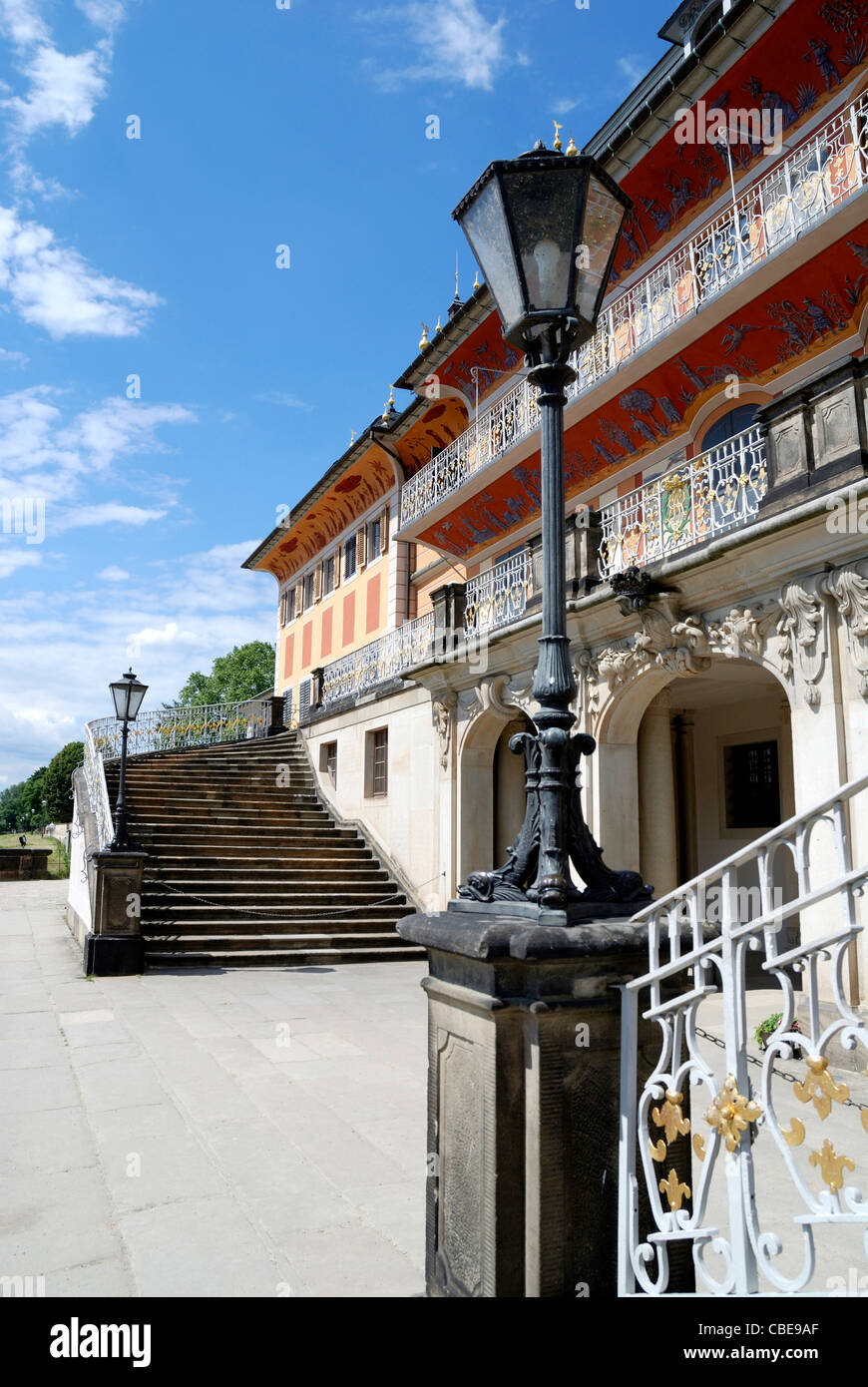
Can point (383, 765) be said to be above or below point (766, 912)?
above

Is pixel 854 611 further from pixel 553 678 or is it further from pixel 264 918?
pixel 264 918

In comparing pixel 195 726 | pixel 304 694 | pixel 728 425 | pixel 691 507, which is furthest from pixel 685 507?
pixel 195 726

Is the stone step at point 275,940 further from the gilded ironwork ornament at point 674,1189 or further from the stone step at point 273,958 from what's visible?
the gilded ironwork ornament at point 674,1189

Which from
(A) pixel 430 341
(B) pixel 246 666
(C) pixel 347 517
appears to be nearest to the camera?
(A) pixel 430 341

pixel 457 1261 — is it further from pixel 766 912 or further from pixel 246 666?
pixel 246 666

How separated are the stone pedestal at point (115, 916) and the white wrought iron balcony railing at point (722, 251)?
27.1 ft

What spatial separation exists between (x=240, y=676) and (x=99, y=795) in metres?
46.4

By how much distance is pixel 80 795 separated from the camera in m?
17.8

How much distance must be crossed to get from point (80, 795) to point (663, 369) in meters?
13.3

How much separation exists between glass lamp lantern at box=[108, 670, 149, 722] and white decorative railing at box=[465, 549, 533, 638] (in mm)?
5104

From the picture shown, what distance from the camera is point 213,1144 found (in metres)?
4.98

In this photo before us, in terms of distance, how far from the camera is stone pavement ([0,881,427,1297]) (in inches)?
138

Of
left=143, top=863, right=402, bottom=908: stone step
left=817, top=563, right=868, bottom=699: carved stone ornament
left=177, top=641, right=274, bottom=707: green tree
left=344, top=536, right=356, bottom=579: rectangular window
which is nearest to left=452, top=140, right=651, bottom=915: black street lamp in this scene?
left=817, top=563, right=868, bottom=699: carved stone ornament
